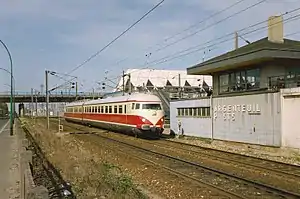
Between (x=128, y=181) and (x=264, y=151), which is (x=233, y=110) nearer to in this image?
(x=264, y=151)

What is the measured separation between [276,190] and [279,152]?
977 centimetres

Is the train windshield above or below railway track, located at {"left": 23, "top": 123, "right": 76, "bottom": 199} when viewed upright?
above

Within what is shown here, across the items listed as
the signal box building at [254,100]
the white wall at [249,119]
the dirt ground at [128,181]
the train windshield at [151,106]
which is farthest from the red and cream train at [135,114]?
the dirt ground at [128,181]

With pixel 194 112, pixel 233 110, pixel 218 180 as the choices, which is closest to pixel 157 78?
pixel 194 112

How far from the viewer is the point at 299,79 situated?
23281 millimetres

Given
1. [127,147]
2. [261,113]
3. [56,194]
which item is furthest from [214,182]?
[127,147]

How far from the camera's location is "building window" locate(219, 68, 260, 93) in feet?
85.6

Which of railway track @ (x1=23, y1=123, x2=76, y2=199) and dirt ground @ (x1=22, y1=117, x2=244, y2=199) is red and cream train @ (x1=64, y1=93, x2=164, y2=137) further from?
railway track @ (x1=23, y1=123, x2=76, y2=199)

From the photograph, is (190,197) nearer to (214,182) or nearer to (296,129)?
(214,182)

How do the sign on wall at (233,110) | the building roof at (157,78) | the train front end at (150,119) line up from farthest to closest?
the building roof at (157,78) < the train front end at (150,119) < the sign on wall at (233,110)

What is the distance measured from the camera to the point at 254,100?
77.5ft

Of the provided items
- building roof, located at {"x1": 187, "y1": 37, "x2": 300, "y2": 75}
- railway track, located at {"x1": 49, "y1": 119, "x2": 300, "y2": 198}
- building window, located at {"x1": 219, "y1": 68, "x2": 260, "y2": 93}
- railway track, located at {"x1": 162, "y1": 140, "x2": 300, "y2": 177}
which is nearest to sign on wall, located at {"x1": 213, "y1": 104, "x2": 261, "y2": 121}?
building window, located at {"x1": 219, "y1": 68, "x2": 260, "y2": 93}

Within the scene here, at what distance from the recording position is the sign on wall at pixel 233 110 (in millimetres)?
23578

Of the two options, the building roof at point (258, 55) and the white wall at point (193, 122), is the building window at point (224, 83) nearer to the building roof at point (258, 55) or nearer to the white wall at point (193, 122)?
the building roof at point (258, 55)
